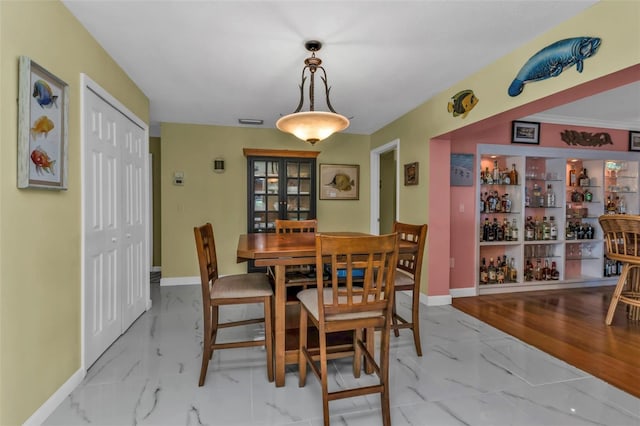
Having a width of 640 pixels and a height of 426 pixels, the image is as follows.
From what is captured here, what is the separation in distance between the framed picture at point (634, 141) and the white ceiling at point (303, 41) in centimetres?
156

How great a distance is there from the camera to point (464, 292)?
3.98m

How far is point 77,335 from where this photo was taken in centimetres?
203

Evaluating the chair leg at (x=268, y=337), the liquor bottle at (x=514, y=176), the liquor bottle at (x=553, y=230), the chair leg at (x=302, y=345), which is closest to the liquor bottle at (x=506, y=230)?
the liquor bottle at (x=514, y=176)

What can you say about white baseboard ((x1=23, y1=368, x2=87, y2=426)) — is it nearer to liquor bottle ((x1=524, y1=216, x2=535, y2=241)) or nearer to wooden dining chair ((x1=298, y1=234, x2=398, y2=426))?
wooden dining chair ((x1=298, y1=234, x2=398, y2=426))

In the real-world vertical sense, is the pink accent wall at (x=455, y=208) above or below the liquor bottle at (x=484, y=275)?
above

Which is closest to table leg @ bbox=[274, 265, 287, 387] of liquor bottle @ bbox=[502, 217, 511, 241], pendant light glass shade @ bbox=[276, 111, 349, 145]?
pendant light glass shade @ bbox=[276, 111, 349, 145]

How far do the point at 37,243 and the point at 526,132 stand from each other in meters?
5.02

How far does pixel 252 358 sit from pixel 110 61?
8.50 ft

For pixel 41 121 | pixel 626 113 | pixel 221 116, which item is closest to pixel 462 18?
pixel 41 121

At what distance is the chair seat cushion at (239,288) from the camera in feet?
6.64

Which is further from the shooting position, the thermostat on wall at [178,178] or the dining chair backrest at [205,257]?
the thermostat on wall at [178,178]

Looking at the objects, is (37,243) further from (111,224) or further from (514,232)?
(514,232)

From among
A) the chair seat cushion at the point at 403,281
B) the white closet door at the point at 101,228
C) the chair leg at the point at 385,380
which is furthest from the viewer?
the chair seat cushion at the point at 403,281

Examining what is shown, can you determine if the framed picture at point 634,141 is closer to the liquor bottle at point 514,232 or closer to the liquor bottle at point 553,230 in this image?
the liquor bottle at point 553,230
